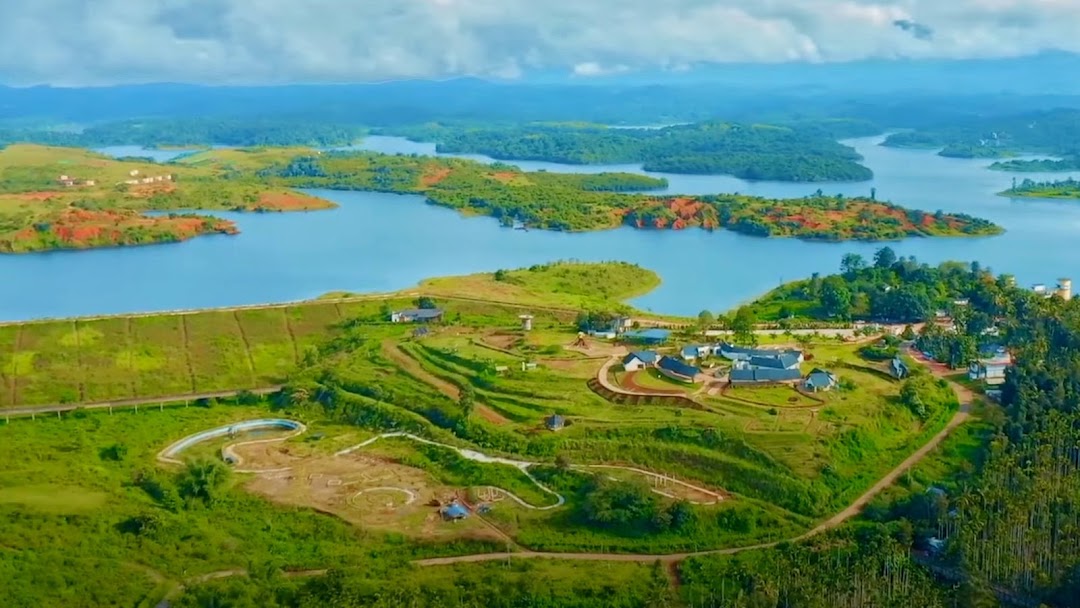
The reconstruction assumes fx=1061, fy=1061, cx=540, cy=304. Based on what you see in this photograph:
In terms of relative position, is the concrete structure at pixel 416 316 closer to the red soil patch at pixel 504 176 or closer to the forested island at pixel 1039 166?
the red soil patch at pixel 504 176

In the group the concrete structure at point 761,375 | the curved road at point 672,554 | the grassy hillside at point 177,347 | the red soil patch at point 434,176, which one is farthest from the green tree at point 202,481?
the red soil patch at point 434,176

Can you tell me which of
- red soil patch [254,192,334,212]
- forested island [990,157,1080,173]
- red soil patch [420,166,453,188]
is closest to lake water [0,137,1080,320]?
red soil patch [254,192,334,212]

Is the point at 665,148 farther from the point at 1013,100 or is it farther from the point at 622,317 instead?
the point at 1013,100

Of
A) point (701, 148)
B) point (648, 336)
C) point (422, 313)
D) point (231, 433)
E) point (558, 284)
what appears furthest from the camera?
point (701, 148)

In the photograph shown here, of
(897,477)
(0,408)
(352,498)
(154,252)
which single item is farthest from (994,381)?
(154,252)

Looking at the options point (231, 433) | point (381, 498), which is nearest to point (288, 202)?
point (231, 433)

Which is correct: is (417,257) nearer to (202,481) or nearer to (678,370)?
(678,370)
